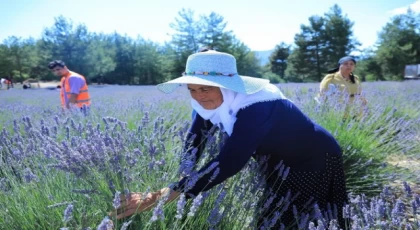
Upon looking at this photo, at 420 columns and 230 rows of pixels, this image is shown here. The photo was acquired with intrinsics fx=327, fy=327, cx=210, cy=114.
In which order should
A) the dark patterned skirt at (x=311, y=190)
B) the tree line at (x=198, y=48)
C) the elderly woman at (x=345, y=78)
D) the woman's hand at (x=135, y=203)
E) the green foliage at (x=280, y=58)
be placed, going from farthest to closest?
the green foliage at (x=280, y=58), the tree line at (x=198, y=48), the elderly woman at (x=345, y=78), the dark patterned skirt at (x=311, y=190), the woman's hand at (x=135, y=203)

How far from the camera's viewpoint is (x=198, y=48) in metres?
31.8

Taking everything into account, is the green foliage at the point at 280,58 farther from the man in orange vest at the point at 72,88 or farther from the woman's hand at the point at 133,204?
the woman's hand at the point at 133,204

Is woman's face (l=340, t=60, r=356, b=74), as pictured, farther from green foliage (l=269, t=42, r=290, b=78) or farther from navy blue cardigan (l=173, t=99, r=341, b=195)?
green foliage (l=269, t=42, r=290, b=78)

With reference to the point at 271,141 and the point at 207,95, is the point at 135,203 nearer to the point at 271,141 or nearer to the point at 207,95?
the point at 207,95

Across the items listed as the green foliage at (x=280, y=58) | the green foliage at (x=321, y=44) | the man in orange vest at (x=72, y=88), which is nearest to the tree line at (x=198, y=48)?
the green foliage at (x=321, y=44)

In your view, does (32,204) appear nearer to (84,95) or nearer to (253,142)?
(253,142)

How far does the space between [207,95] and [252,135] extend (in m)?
0.30

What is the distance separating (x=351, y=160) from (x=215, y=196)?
5.43 ft

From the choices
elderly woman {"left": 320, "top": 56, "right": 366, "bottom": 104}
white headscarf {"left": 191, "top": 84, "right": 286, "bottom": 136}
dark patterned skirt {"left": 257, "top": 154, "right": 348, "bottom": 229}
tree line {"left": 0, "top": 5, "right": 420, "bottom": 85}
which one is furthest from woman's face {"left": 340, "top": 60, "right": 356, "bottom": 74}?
tree line {"left": 0, "top": 5, "right": 420, "bottom": 85}

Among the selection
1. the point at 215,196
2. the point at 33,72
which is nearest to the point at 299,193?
the point at 215,196

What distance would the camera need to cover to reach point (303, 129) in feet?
5.30

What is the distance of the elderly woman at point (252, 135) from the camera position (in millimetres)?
1243

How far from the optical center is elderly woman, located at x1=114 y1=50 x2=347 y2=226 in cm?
124

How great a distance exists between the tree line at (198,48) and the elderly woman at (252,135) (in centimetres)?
3155
